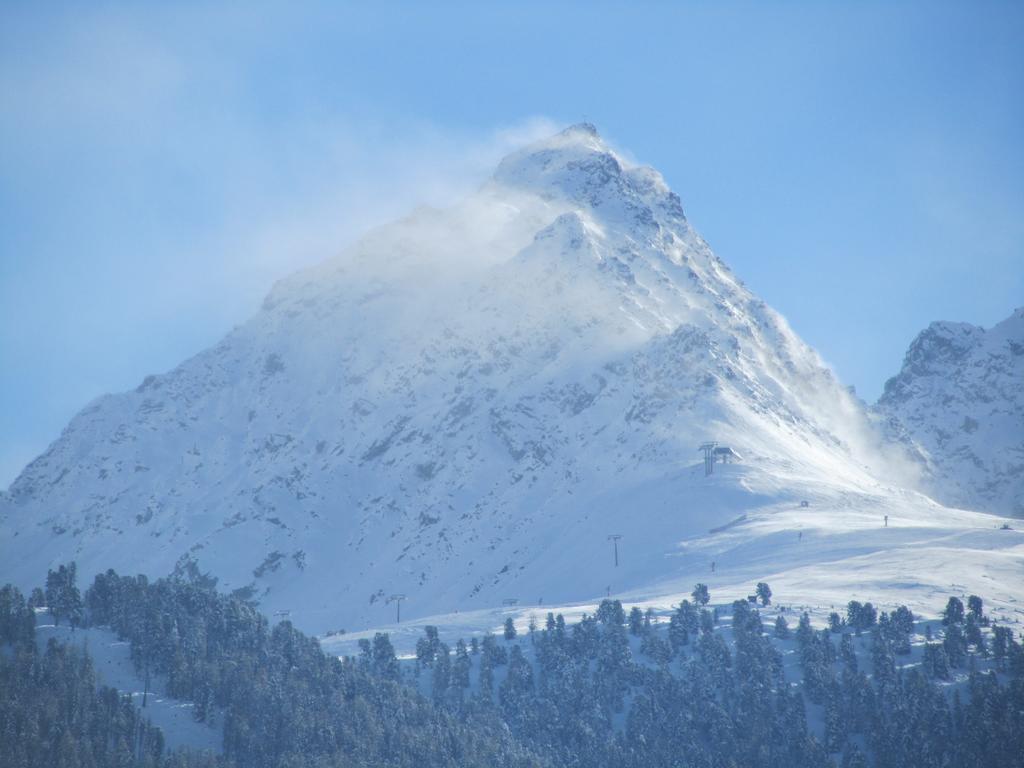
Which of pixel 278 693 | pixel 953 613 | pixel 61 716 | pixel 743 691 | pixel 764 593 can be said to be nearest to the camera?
pixel 61 716

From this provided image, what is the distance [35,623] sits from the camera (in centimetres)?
15412

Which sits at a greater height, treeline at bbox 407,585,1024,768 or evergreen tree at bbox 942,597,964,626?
evergreen tree at bbox 942,597,964,626

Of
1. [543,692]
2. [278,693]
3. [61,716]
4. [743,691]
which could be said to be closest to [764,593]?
[743,691]

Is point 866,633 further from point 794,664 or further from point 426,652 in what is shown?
point 426,652

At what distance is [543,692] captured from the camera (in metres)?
158

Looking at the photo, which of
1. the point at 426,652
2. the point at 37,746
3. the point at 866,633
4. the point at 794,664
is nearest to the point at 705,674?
the point at 794,664

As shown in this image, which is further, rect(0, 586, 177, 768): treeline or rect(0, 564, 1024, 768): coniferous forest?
rect(0, 564, 1024, 768): coniferous forest

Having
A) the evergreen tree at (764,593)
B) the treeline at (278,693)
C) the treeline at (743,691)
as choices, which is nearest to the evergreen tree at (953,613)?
the treeline at (743,691)

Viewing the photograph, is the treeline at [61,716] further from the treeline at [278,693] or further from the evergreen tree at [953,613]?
the evergreen tree at [953,613]

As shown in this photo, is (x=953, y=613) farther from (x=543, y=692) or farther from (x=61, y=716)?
(x=61, y=716)

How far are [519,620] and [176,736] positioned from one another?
6189 cm

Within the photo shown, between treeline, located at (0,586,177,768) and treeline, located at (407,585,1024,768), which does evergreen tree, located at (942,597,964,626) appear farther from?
treeline, located at (0,586,177,768)

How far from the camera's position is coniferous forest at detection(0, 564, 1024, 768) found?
137 m

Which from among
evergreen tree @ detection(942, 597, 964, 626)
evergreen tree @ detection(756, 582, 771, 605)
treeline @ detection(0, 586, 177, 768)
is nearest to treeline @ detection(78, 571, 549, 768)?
treeline @ detection(0, 586, 177, 768)
